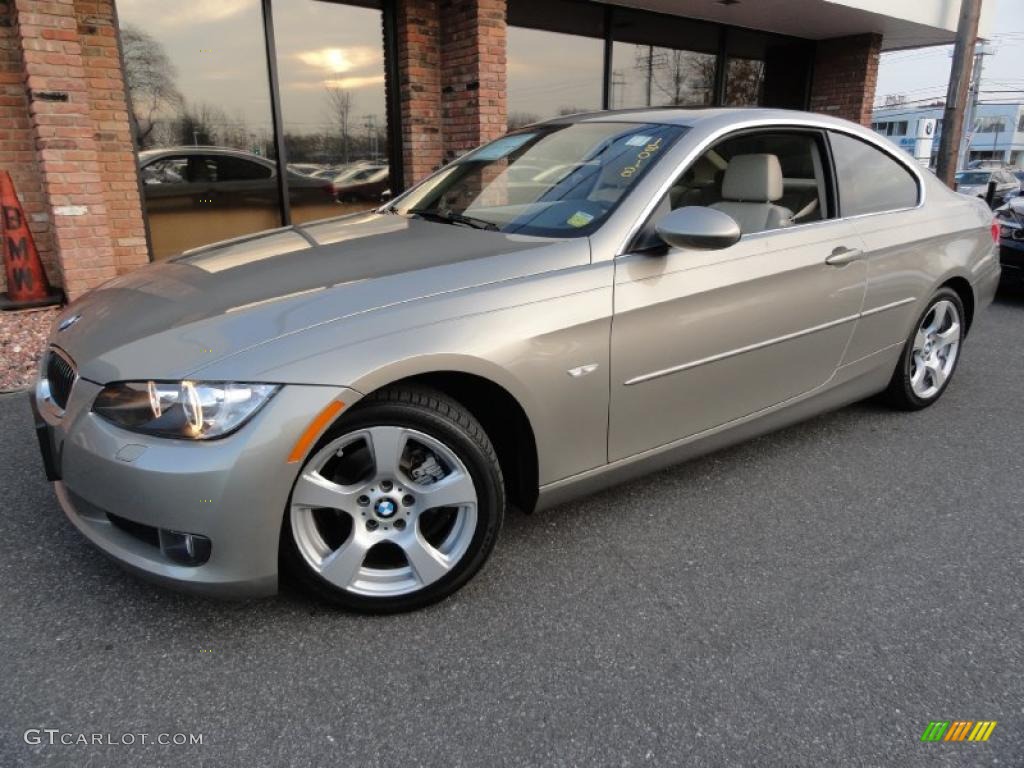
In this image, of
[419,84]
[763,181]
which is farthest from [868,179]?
[419,84]

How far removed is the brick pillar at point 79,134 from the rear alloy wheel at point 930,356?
584cm

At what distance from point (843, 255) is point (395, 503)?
2.29 m

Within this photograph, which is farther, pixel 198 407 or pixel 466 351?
pixel 466 351

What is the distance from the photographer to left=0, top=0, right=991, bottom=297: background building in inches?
229

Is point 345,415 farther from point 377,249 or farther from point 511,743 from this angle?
point 511,743

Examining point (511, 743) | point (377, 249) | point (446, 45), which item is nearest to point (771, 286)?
point (377, 249)

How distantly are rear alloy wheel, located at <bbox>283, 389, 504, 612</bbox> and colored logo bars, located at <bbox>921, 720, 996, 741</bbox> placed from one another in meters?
1.32

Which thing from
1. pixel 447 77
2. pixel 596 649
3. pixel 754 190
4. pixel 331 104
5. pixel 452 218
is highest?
pixel 447 77

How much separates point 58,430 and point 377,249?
1190 mm

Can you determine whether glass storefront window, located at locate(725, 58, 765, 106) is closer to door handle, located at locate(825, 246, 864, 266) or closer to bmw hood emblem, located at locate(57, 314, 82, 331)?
door handle, located at locate(825, 246, 864, 266)

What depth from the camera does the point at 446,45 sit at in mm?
8055

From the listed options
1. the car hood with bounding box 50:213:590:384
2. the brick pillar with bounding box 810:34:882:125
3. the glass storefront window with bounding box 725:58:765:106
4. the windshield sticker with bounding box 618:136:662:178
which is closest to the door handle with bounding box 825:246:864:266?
the windshield sticker with bounding box 618:136:662:178

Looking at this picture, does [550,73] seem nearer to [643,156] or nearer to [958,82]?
[958,82]

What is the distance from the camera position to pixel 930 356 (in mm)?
4137
